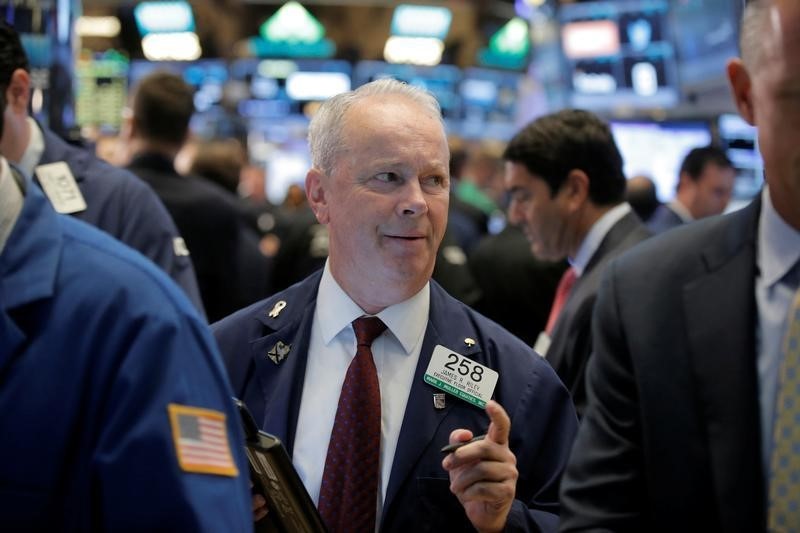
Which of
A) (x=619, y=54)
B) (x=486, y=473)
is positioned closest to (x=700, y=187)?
(x=619, y=54)

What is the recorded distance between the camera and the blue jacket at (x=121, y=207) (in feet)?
11.6

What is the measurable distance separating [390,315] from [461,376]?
23 centimetres

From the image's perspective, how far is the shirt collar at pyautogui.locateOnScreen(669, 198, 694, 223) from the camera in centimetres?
646

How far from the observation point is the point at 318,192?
295 cm

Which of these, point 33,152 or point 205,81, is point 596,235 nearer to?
point 33,152

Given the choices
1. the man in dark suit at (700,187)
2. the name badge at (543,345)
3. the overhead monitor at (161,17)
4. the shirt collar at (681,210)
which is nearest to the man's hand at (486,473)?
the name badge at (543,345)

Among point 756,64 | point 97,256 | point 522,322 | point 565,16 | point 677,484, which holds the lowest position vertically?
point 522,322

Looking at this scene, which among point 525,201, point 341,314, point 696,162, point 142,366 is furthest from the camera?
point 696,162

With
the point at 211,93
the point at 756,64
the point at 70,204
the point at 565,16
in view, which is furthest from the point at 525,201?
the point at 211,93

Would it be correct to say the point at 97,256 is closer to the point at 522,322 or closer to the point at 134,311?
the point at 134,311

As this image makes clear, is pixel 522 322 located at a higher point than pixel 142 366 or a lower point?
lower

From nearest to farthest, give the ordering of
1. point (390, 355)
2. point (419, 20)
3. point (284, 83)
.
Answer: point (390, 355) < point (419, 20) < point (284, 83)

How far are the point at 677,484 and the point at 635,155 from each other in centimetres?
533

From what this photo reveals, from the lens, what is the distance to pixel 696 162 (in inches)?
251
